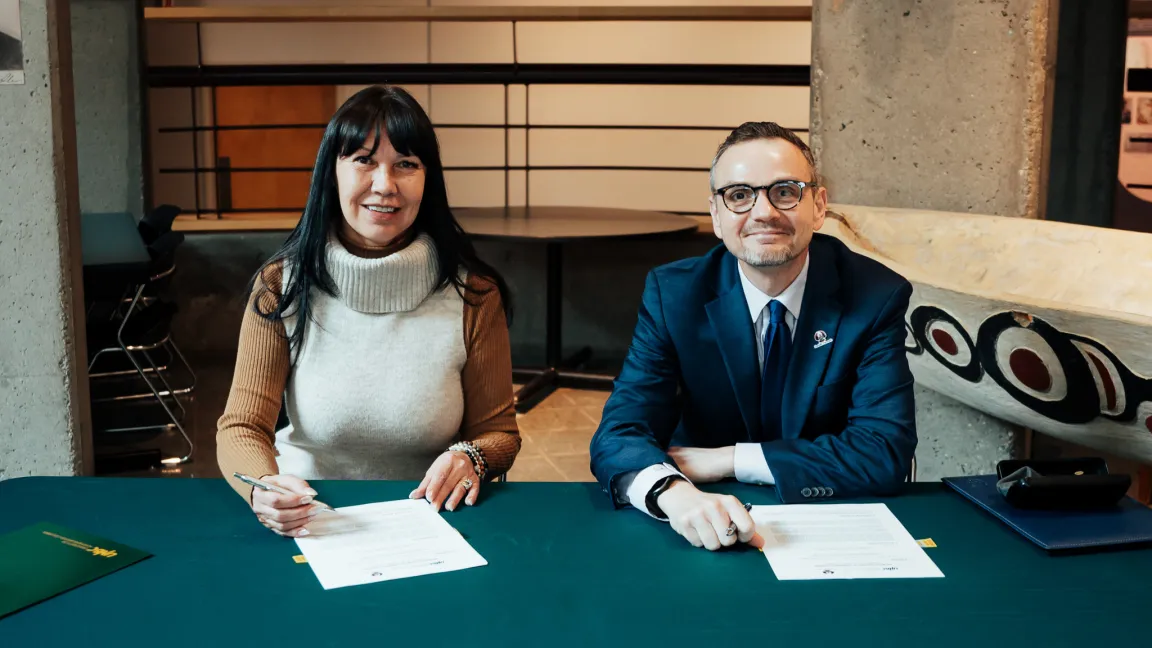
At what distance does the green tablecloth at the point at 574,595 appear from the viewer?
1.26 m

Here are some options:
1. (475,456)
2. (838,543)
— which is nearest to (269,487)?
(475,456)

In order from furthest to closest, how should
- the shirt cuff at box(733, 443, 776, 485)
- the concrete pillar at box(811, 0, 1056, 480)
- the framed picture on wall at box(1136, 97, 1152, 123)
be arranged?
the framed picture on wall at box(1136, 97, 1152, 123) < the concrete pillar at box(811, 0, 1056, 480) < the shirt cuff at box(733, 443, 776, 485)

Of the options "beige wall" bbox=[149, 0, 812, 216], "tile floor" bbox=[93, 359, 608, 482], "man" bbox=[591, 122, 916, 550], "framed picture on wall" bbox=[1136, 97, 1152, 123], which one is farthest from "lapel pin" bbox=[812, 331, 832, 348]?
"beige wall" bbox=[149, 0, 812, 216]

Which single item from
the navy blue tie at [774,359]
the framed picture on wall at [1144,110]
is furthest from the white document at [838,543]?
the framed picture on wall at [1144,110]

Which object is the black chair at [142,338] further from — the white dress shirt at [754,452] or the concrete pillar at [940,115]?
the white dress shirt at [754,452]

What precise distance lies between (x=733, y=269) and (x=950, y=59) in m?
1.54

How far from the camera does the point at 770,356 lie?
1989 millimetres

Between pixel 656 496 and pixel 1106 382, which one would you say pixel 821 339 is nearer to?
pixel 656 496


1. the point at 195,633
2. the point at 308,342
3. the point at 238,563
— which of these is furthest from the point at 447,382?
the point at 195,633

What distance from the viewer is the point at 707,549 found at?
4.99ft

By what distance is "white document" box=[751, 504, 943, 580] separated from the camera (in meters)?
1.44

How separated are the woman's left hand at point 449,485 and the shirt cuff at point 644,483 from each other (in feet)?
0.83

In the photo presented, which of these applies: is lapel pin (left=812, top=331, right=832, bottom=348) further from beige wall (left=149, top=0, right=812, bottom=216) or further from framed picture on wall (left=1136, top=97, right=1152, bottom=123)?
beige wall (left=149, top=0, right=812, bottom=216)

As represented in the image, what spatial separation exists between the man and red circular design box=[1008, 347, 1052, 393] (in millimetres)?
509
